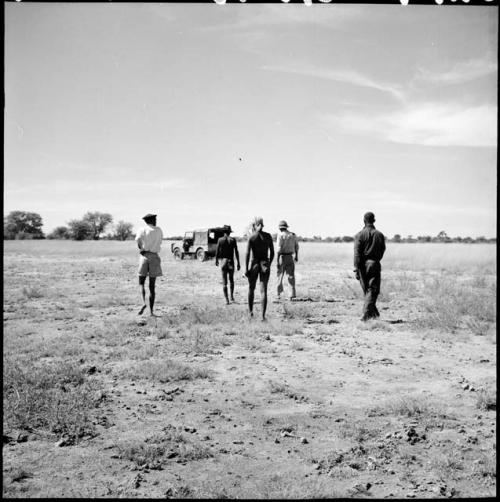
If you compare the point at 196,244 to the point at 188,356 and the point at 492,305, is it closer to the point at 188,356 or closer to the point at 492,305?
the point at 492,305

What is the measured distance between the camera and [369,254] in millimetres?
8477

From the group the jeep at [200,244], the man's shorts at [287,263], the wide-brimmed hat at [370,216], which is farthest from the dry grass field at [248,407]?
the jeep at [200,244]

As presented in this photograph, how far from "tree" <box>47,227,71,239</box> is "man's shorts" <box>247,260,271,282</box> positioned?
10003 centimetres

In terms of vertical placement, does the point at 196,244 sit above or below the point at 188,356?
above

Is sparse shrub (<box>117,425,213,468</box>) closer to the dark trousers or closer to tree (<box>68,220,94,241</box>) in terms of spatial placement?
the dark trousers

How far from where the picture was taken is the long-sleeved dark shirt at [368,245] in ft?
27.6

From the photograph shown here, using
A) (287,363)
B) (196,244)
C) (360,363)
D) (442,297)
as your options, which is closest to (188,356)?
(287,363)

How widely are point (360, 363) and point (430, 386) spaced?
42.8 inches

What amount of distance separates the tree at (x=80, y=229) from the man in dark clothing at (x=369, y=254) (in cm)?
9807

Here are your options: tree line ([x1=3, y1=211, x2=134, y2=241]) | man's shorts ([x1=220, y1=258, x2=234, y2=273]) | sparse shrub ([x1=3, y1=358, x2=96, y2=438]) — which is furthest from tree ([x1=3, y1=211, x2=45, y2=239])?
sparse shrub ([x1=3, y1=358, x2=96, y2=438])

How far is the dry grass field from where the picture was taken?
3.08 m

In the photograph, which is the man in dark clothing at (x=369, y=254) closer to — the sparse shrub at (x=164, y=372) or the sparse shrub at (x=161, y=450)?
the sparse shrub at (x=164, y=372)

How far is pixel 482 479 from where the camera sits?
304 cm

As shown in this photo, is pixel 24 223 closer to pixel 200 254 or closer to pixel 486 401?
pixel 200 254
